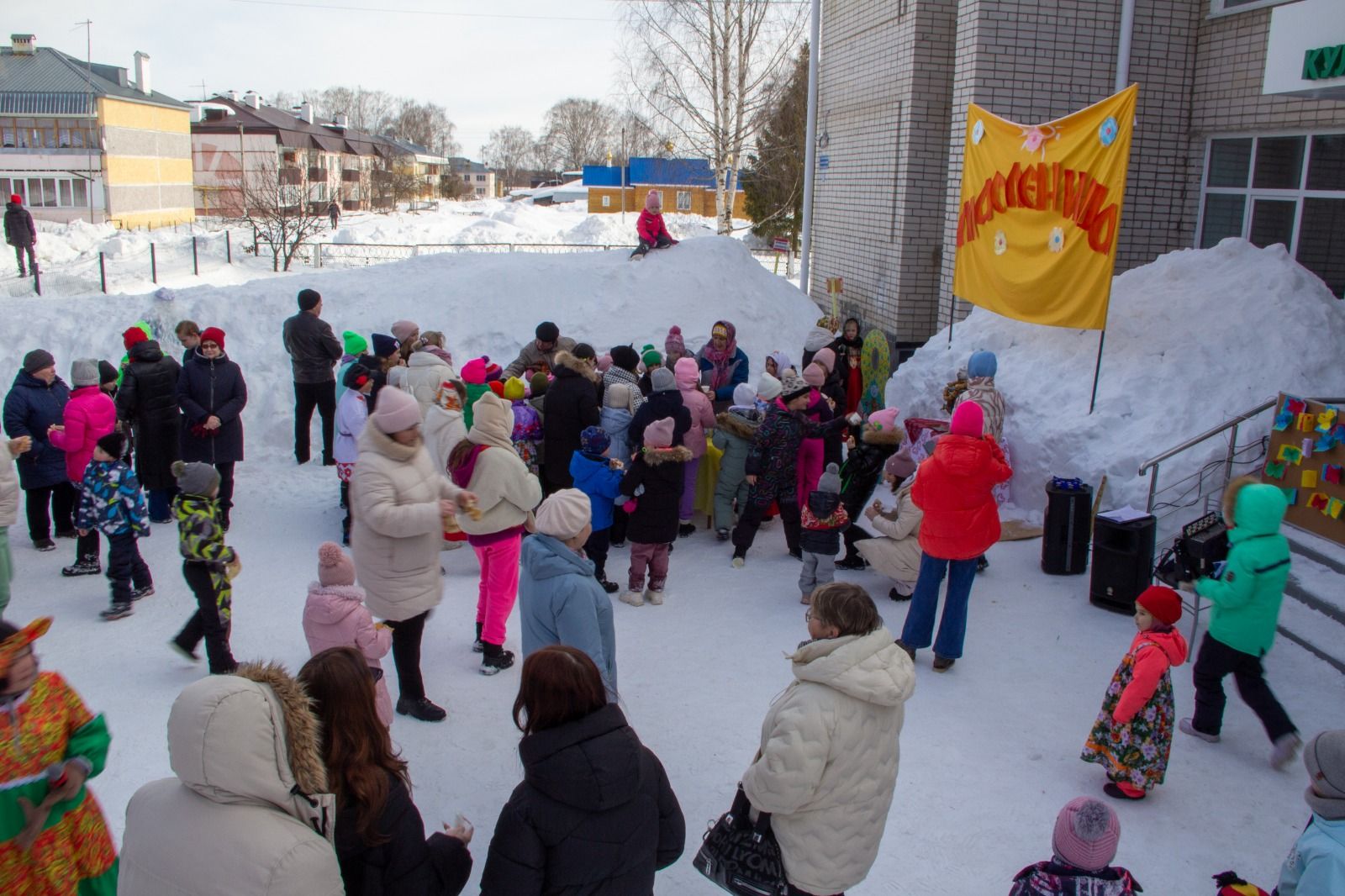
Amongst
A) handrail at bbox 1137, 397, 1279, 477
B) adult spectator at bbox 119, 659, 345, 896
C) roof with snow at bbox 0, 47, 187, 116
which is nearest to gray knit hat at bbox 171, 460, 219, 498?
adult spectator at bbox 119, 659, 345, 896

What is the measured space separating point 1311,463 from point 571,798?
21.0 feet

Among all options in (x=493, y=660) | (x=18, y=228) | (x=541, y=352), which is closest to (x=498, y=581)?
(x=493, y=660)

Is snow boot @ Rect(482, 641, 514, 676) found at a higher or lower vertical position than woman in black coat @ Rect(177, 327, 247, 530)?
lower

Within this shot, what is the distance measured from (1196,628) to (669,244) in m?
10.9

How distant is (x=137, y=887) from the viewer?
2398 millimetres

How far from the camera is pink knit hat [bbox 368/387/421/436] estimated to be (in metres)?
4.68

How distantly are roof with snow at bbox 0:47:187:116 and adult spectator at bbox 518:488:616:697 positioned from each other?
165ft

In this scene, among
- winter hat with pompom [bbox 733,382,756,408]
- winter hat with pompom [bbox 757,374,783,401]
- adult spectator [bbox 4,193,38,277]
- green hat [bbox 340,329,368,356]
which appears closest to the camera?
winter hat with pompom [bbox 757,374,783,401]

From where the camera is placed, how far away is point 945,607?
5.96 meters

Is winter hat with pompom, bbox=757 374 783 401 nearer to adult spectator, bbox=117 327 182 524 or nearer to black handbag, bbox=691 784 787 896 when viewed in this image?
black handbag, bbox=691 784 787 896

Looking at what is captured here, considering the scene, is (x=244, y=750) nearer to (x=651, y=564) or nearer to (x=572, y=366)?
(x=651, y=564)

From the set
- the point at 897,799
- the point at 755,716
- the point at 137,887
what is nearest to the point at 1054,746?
the point at 897,799

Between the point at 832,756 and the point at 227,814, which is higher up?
the point at 227,814

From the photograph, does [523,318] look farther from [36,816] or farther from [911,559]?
[36,816]
